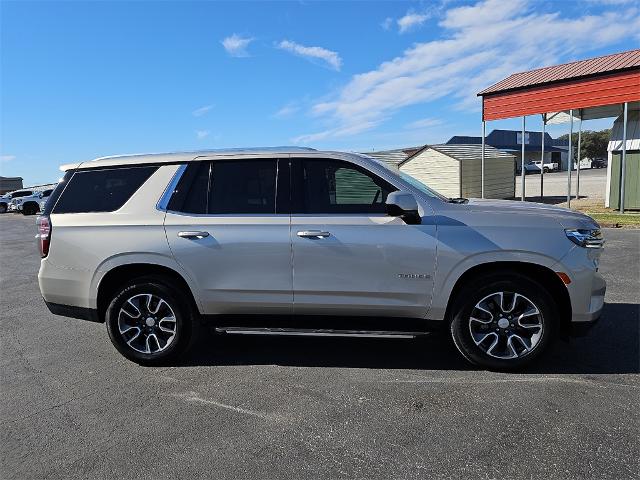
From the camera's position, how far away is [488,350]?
12.7 feet

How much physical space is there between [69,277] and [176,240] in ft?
3.60

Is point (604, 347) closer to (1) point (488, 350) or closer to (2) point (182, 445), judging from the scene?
(1) point (488, 350)

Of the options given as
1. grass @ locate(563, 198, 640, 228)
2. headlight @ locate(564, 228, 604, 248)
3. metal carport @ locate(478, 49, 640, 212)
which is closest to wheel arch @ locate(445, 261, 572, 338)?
headlight @ locate(564, 228, 604, 248)

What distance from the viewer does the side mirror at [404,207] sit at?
3658 mm

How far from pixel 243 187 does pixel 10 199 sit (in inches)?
1680

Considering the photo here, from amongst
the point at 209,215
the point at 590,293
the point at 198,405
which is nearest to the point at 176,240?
the point at 209,215

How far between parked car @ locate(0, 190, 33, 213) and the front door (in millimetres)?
38647

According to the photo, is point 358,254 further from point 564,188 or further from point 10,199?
point 10,199

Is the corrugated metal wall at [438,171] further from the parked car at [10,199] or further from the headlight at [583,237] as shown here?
the parked car at [10,199]

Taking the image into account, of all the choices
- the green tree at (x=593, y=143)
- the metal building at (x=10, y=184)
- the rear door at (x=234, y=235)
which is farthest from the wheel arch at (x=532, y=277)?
the green tree at (x=593, y=143)

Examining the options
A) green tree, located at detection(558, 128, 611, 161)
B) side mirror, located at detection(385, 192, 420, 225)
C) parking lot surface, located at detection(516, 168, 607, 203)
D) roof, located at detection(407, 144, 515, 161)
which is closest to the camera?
side mirror, located at detection(385, 192, 420, 225)

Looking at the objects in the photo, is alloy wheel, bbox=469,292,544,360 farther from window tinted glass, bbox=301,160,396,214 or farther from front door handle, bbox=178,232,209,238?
front door handle, bbox=178,232,209,238

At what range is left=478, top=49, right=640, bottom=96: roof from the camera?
16.1 meters

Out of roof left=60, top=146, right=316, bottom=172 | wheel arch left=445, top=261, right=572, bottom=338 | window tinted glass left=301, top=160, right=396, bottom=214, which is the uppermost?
roof left=60, top=146, right=316, bottom=172
